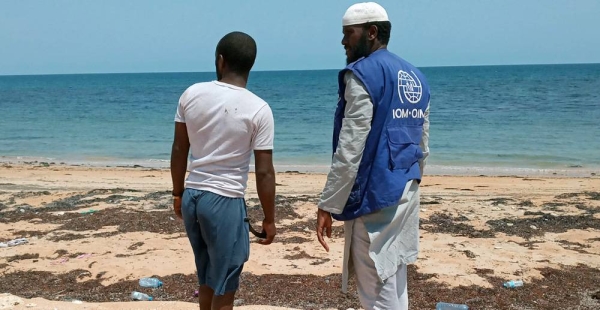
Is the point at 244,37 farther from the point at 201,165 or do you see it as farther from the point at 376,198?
Result: the point at 376,198

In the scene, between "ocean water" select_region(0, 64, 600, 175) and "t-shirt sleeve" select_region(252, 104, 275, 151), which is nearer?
"t-shirt sleeve" select_region(252, 104, 275, 151)

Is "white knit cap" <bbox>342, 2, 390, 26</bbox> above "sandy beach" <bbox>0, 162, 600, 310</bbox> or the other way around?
above

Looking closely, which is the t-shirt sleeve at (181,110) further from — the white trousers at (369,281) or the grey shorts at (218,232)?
the white trousers at (369,281)

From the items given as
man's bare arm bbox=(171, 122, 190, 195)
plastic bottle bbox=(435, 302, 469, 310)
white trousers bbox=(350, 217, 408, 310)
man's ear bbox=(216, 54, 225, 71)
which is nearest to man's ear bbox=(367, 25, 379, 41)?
man's ear bbox=(216, 54, 225, 71)

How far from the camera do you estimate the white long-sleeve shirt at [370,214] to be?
3.06 m

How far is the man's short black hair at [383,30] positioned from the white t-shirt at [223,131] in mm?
658

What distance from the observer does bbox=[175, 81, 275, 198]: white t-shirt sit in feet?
10.2

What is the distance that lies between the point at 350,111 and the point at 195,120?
2.48 ft

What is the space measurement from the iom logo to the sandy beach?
2.27 meters

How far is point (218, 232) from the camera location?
3.22 m

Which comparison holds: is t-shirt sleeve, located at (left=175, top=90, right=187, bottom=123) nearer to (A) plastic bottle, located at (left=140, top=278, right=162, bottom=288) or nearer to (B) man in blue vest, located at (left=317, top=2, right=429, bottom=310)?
(B) man in blue vest, located at (left=317, top=2, right=429, bottom=310)

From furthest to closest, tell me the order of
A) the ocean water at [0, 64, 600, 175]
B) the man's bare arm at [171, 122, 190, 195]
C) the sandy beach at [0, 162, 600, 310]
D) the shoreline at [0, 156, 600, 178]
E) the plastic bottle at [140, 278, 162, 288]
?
1. the ocean water at [0, 64, 600, 175]
2. the shoreline at [0, 156, 600, 178]
3. the plastic bottle at [140, 278, 162, 288]
4. the sandy beach at [0, 162, 600, 310]
5. the man's bare arm at [171, 122, 190, 195]

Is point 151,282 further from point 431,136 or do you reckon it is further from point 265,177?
point 431,136

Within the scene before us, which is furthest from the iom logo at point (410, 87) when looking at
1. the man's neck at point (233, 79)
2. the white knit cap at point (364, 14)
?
the man's neck at point (233, 79)
